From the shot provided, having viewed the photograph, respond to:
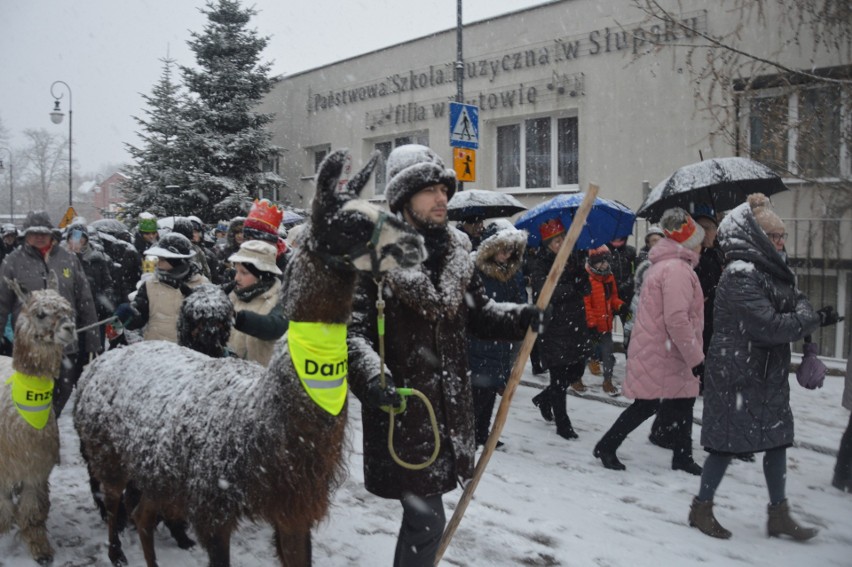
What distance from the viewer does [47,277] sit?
6.14 metres

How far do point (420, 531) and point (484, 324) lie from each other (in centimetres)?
93

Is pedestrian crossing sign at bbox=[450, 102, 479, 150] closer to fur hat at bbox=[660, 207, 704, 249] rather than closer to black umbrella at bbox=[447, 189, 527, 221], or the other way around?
black umbrella at bbox=[447, 189, 527, 221]

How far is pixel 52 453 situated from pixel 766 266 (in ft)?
14.3

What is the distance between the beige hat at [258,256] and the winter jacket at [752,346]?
2823 millimetres

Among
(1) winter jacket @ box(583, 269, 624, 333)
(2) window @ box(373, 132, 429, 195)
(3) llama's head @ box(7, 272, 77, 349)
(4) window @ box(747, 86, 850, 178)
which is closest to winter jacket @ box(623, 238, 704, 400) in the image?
(1) winter jacket @ box(583, 269, 624, 333)

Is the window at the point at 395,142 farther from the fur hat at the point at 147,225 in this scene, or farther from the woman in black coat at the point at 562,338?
the woman in black coat at the point at 562,338

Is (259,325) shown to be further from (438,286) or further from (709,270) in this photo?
(709,270)

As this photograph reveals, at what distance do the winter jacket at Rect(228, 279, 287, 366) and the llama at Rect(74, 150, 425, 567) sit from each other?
0.99 feet

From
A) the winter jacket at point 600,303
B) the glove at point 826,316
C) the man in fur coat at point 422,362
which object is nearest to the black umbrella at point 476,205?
the winter jacket at point 600,303

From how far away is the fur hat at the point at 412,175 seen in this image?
296 cm

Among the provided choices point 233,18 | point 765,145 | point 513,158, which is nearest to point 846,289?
point 765,145

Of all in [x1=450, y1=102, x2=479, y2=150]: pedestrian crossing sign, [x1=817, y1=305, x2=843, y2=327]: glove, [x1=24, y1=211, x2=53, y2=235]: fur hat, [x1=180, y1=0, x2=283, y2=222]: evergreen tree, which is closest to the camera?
[x1=817, y1=305, x2=843, y2=327]: glove

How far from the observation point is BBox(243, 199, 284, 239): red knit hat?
5352mm

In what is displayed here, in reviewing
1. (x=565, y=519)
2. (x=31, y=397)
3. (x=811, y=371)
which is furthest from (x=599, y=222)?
(x=31, y=397)
